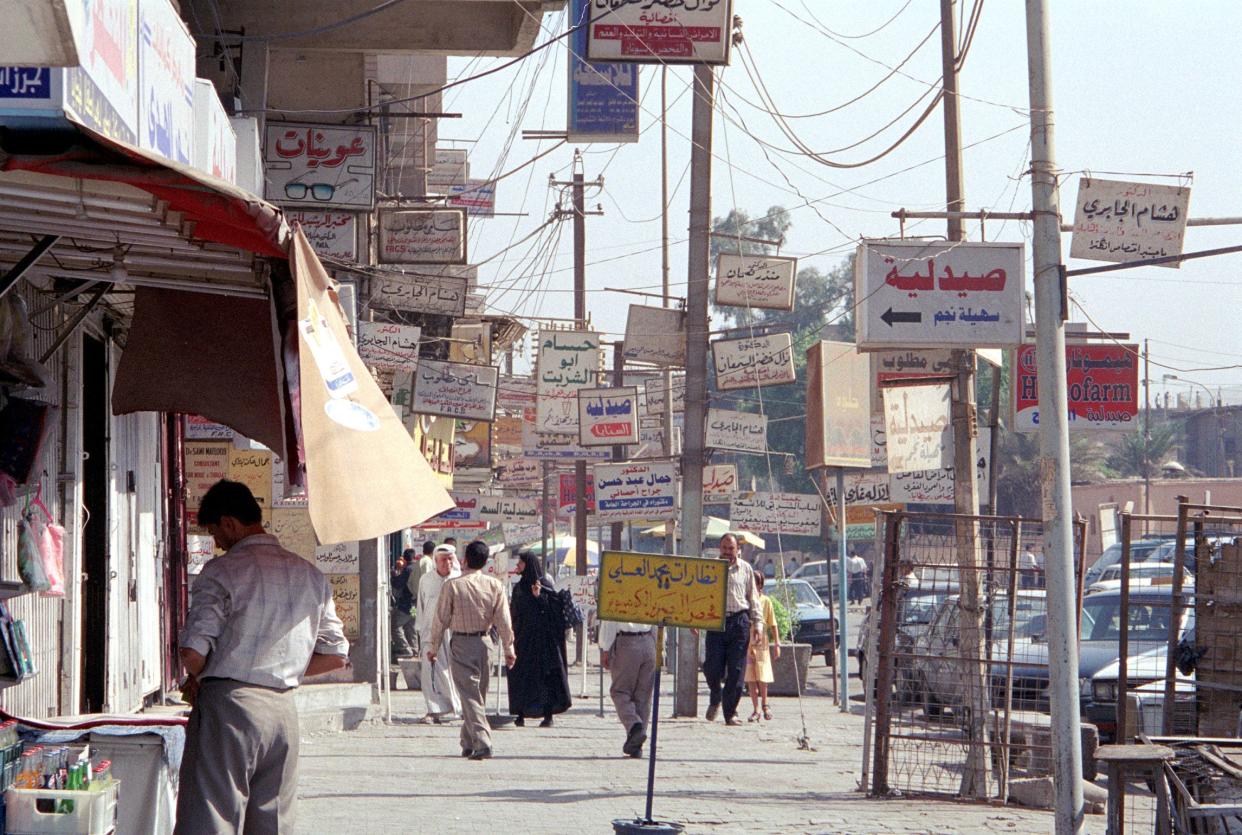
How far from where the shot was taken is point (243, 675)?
6.11m

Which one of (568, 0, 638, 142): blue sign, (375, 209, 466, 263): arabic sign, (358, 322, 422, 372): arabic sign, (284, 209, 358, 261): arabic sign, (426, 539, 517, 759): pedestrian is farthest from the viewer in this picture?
(358, 322, 422, 372): arabic sign

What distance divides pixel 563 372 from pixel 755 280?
6.85 m

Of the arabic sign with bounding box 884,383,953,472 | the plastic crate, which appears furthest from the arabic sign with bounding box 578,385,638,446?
the plastic crate

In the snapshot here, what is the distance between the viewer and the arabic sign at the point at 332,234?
16.9 m

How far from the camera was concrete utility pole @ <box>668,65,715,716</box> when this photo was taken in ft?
60.5

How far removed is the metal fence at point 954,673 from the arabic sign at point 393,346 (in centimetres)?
1061

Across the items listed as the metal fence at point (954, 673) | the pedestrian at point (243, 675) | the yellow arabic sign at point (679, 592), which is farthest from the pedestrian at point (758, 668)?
the pedestrian at point (243, 675)

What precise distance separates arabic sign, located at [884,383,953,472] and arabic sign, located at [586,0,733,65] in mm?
3653

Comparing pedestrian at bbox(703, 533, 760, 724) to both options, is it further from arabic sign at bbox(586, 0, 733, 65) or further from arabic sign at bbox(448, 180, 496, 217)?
arabic sign at bbox(448, 180, 496, 217)

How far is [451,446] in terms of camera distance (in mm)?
30953

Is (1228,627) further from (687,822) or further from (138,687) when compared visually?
(138,687)

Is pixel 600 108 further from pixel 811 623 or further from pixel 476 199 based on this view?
pixel 476 199

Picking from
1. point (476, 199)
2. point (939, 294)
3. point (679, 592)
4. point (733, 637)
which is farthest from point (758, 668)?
point (476, 199)

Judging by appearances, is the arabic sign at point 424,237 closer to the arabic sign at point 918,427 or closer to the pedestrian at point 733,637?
the pedestrian at point 733,637
